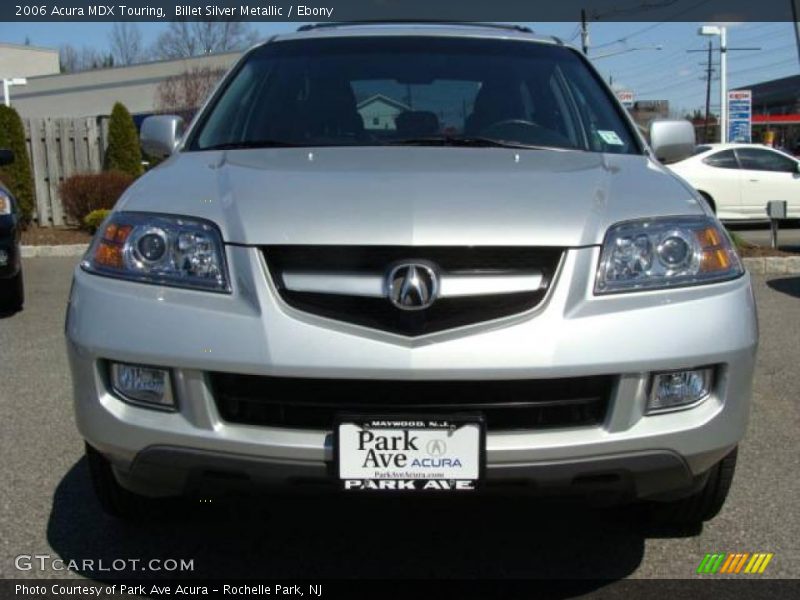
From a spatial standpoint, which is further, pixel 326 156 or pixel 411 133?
pixel 411 133

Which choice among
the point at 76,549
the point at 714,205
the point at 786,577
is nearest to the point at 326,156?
the point at 76,549

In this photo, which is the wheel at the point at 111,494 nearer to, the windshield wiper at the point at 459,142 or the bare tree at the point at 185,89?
the windshield wiper at the point at 459,142

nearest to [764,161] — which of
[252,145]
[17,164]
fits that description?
[17,164]

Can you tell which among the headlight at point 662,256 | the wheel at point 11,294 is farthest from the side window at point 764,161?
the headlight at point 662,256

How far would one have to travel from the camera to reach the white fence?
13961 millimetres

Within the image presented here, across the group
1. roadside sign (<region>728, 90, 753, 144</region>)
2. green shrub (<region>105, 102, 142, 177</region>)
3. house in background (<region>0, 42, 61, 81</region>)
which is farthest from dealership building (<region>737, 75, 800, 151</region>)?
green shrub (<region>105, 102, 142, 177</region>)

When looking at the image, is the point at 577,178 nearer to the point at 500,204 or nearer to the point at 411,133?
the point at 500,204

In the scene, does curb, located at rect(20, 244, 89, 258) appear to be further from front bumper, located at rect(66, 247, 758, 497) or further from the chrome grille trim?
the chrome grille trim

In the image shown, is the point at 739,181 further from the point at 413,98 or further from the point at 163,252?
the point at 163,252

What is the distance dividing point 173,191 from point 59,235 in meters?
10.4

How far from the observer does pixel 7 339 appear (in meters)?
6.25

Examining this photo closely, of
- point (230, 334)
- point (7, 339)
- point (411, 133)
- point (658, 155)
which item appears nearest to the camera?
point (230, 334)

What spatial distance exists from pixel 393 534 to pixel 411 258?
1.22 metres

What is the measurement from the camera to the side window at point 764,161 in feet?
46.9
